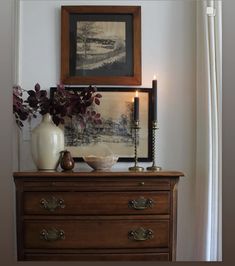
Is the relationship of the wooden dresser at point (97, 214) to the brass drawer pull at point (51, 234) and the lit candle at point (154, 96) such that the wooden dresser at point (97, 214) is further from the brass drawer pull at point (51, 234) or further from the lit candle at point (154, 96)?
the lit candle at point (154, 96)

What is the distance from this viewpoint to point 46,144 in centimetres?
76

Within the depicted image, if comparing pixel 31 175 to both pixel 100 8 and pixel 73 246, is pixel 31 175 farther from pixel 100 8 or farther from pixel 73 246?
pixel 100 8

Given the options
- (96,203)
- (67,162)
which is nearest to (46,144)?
(67,162)

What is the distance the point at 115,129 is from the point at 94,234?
233 millimetres

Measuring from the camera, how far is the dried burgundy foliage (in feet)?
2.43

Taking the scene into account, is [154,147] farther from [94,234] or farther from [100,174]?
[94,234]

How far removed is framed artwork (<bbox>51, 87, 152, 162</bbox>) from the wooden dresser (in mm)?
51

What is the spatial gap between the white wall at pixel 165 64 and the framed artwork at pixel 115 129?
0.03 metres

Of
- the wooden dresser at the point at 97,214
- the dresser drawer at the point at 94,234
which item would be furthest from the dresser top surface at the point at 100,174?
the dresser drawer at the point at 94,234

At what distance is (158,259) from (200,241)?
3.6 inches

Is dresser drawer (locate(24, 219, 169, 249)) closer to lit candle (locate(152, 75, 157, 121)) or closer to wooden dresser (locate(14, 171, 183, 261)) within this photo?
wooden dresser (locate(14, 171, 183, 261))

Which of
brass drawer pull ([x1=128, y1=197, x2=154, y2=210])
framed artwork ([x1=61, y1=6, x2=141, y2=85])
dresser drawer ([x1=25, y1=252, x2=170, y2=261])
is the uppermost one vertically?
framed artwork ([x1=61, y1=6, x2=141, y2=85])

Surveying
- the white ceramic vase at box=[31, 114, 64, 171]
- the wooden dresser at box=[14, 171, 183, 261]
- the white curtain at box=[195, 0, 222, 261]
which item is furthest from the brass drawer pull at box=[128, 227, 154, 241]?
the white ceramic vase at box=[31, 114, 64, 171]

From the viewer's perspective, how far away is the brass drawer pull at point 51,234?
76cm
